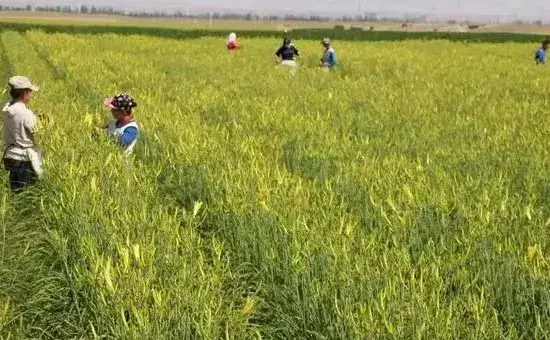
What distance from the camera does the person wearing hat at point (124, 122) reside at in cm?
574

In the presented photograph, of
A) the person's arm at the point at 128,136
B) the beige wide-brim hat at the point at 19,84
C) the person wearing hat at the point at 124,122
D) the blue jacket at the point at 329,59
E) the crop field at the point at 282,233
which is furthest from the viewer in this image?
the blue jacket at the point at 329,59

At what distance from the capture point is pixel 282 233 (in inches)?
142

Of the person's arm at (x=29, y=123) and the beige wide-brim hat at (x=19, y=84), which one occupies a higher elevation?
the beige wide-brim hat at (x=19, y=84)

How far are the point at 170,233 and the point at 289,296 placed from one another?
3.36ft

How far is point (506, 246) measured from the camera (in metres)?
3.31

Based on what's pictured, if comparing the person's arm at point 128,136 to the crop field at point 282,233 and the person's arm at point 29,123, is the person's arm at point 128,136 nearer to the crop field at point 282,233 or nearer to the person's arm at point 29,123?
the crop field at point 282,233

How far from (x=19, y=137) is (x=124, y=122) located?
38.2 inches

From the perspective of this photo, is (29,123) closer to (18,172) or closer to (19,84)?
(19,84)

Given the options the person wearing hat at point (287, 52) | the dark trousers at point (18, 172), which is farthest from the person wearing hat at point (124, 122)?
the person wearing hat at point (287, 52)

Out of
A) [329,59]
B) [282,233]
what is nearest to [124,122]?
[282,233]

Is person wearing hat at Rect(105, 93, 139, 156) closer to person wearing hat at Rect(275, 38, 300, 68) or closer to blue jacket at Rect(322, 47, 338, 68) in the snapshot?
blue jacket at Rect(322, 47, 338, 68)

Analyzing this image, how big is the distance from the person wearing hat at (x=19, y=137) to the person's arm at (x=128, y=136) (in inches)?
31.0

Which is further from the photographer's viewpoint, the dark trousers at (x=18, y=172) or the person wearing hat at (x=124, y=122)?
the person wearing hat at (x=124, y=122)

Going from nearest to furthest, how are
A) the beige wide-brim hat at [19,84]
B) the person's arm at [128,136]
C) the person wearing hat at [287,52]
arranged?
1. the beige wide-brim hat at [19,84]
2. the person's arm at [128,136]
3. the person wearing hat at [287,52]
